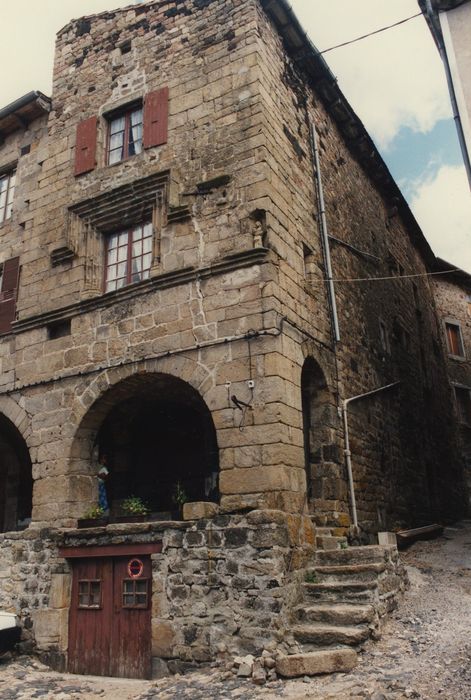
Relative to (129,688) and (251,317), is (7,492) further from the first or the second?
(251,317)

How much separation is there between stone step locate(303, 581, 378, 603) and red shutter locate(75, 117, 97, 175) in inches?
277

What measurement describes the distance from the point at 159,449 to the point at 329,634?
14.8ft

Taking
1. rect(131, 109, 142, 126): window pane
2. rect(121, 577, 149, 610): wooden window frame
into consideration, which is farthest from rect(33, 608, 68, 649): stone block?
rect(131, 109, 142, 126): window pane

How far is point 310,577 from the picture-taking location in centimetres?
→ 672

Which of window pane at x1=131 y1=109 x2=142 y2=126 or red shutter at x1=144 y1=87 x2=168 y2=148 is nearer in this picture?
red shutter at x1=144 y1=87 x2=168 y2=148

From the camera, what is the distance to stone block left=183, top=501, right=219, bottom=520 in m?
6.62

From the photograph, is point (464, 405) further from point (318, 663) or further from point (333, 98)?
point (318, 663)

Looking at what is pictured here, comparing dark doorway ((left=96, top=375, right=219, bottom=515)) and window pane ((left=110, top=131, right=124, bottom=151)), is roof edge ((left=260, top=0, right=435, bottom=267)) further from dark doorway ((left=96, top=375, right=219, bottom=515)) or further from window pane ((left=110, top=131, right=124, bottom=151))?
dark doorway ((left=96, top=375, right=219, bottom=515))

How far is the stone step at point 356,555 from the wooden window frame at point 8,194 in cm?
810

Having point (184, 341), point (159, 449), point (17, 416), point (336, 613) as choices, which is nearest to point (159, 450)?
point (159, 449)

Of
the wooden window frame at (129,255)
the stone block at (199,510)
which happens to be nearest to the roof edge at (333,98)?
the wooden window frame at (129,255)

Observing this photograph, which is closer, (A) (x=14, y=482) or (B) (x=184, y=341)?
(B) (x=184, y=341)

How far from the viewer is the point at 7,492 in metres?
11.2

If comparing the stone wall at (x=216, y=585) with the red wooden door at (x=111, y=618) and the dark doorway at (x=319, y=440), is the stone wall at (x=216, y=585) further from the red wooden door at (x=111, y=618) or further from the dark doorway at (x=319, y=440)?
the dark doorway at (x=319, y=440)
